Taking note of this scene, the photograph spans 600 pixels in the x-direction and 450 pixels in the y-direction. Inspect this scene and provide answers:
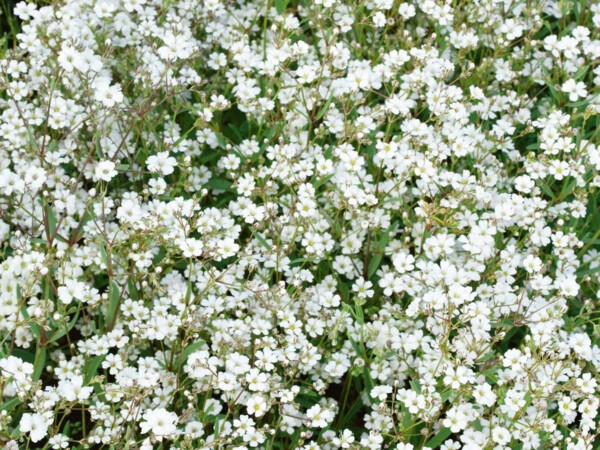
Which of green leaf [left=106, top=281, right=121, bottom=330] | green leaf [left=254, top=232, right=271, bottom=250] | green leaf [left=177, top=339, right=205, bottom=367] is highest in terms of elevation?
green leaf [left=254, top=232, right=271, bottom=250]

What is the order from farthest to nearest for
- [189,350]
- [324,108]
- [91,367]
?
[324,108] → [91,367] → [189,350]

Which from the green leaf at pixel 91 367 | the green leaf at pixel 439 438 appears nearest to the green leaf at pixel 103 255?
the green leaf at pixel 91 367

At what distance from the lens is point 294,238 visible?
4258 millimetres

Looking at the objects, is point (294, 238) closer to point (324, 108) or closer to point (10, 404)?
point (324, 108)

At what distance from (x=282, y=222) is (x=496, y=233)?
114 centimetres

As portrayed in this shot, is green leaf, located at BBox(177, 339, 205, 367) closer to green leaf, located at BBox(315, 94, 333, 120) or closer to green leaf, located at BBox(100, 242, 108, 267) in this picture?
green leaf, located at BBox(100, 242, 108, 267)

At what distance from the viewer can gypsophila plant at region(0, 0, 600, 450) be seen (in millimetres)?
3793

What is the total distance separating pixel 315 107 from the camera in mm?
4652

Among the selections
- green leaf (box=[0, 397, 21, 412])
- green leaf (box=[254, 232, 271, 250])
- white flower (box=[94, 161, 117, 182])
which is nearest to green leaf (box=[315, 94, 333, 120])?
green leaf (box=[254, 232, 271, 250])

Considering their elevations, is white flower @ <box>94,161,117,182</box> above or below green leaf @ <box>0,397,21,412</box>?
above

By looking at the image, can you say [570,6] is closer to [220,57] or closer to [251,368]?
[220,57]

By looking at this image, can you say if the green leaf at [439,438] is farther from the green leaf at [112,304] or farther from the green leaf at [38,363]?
Answer: the green leaf at [38,363]

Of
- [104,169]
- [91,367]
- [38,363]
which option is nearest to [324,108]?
[104,169]

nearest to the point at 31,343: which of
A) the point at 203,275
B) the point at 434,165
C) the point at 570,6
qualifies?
the point at 203,275
